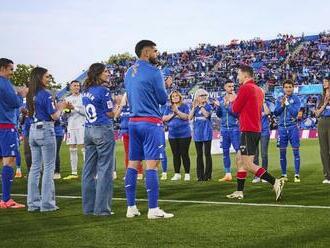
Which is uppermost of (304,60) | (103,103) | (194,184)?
(304,60)

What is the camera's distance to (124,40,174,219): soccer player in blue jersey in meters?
7.30

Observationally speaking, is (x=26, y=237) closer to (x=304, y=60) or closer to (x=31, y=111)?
(x=31, y=111)

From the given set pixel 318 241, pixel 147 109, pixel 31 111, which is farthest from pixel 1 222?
pixel 318 241

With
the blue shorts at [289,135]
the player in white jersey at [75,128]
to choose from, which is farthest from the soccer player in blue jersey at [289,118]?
the player in white jersey at [75,128]

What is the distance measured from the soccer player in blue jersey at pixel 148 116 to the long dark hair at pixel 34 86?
170cm

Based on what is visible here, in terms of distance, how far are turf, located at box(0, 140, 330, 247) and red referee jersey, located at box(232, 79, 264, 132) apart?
1220 mm

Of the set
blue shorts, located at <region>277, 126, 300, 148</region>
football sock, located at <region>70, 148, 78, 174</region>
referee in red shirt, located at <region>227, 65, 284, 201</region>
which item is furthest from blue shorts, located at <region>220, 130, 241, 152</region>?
football sock, located at <region>70, 148, 78, 174</region>

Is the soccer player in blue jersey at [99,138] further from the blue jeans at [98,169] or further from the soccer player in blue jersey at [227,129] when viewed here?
the soccer player in blue jersey at [227,129]

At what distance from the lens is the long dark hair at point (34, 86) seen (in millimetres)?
8406

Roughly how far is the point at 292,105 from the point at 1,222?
23.4 feet

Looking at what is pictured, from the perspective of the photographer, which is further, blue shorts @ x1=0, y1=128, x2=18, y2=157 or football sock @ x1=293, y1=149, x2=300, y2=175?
football sock @ x1=293, y1=149, x2=300, y2=175

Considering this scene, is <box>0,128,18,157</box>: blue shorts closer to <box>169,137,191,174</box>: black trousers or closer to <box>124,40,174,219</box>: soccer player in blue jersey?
<box>124,40,174,219</box>: soccer player in blue jersey

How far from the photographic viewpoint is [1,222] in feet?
24.1

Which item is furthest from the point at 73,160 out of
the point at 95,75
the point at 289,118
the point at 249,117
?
the point at 95,75
